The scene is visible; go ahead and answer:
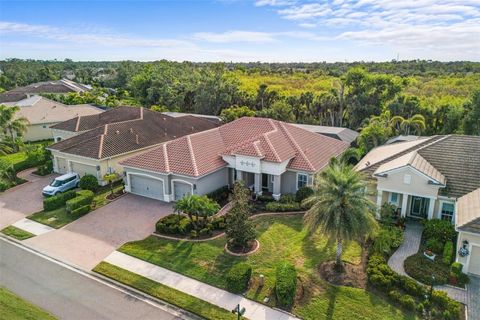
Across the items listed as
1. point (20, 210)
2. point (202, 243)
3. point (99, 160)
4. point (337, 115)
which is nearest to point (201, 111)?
point (337, 115)

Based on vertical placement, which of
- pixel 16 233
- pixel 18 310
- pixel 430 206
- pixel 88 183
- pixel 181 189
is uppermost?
pixel 430 206

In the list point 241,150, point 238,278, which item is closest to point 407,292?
point 238,278

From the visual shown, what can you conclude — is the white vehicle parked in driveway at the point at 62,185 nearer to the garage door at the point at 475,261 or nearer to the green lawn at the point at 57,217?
the green lawn at the point at 57,217

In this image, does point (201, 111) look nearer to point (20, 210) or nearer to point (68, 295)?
point (20, 210)

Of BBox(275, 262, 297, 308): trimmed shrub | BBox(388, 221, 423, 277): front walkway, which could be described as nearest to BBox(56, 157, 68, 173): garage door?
BBox(275, 262, 297, 308): trimmed shrub

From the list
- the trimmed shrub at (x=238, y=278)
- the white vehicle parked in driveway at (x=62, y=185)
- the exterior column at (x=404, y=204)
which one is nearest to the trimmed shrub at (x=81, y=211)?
the white vehicle parked in driveway at (x=62, y=185)

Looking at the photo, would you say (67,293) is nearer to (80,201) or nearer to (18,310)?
(18,310)
